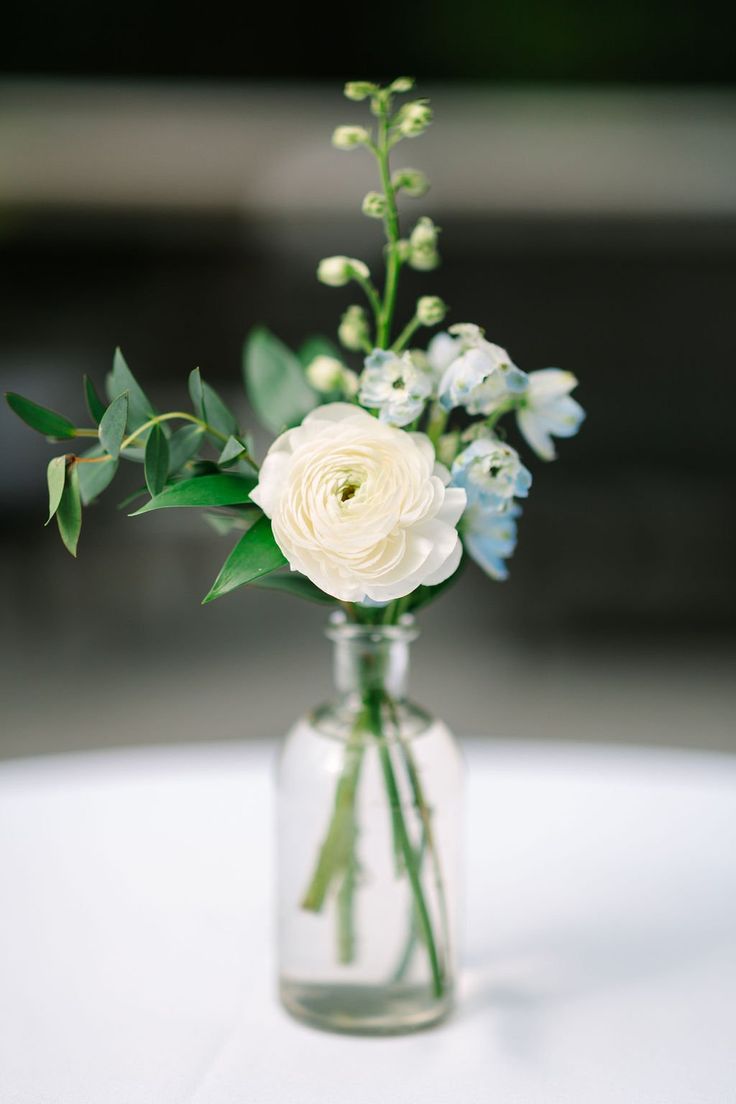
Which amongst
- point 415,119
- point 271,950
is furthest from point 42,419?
point 271,950

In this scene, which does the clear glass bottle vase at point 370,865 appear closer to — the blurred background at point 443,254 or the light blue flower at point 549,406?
the light blue flower at point 549,406

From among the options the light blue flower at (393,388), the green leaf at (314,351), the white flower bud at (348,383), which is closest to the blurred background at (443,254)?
the green leaf at (314,351)

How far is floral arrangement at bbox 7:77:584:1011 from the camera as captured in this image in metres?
0.56

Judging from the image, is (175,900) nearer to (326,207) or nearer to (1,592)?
(1,592)

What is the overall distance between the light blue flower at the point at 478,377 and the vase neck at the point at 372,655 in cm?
14

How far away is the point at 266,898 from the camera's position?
0.83 metres

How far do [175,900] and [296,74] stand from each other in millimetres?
3757

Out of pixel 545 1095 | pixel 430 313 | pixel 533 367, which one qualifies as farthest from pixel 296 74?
pixel 545 1095

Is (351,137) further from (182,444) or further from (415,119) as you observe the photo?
(182,444)

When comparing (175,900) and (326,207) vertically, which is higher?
(326,207)

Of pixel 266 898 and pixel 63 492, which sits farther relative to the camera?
pixel 266 898

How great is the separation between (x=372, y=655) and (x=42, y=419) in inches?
9.3

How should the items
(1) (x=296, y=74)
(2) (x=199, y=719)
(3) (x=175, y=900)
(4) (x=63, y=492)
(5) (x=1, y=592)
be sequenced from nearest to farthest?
(4) (x=63, y=492) → (3) (x=175, y=900) → (2) (x=199, y=719) → (5) (x=1, y=592) → (1) (x=296, y=74)

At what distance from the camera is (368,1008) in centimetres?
67
